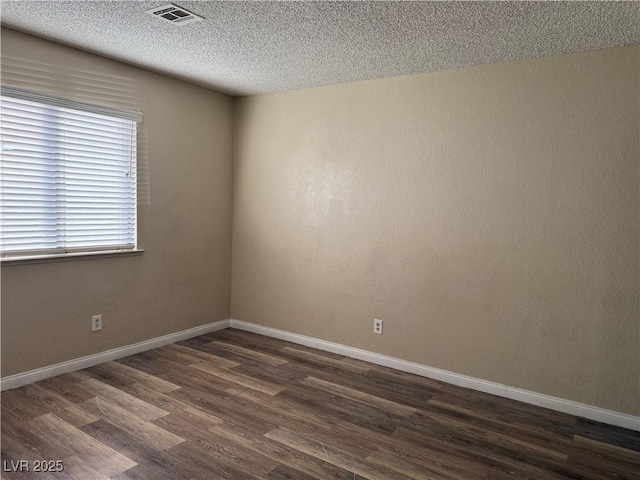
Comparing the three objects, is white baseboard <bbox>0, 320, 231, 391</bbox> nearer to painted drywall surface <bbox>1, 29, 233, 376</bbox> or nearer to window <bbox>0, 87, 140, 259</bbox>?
painted drywall surface <bbox>1, 29, 233, 376</bbox>

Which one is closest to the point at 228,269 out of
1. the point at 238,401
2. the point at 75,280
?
the point at 75,280

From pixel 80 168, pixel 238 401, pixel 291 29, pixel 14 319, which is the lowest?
pixel 238 401

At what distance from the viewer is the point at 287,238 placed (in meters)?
4.50

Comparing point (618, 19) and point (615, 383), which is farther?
point (615, 383)

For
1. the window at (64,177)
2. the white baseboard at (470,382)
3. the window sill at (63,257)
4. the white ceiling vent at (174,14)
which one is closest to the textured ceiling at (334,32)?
the white ceiling vent at (174,14)

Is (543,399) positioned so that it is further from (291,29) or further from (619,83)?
(291,29)

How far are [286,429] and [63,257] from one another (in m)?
2.05

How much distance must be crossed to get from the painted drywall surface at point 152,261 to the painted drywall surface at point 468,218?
414mm

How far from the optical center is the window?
3.12 meters

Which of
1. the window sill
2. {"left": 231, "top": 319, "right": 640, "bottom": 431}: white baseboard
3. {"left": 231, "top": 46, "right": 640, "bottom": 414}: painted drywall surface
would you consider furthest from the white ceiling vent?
{"left": 231, "top": 319, "right": 640, "bottom": 431}: white baseboard

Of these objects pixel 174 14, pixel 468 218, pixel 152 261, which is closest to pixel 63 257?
pixel 152 261

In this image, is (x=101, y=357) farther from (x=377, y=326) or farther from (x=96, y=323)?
(x=377, y=326)

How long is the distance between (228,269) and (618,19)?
3.81m

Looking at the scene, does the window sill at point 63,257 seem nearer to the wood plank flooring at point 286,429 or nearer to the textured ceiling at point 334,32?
the wood plank flooring at point 286,429
